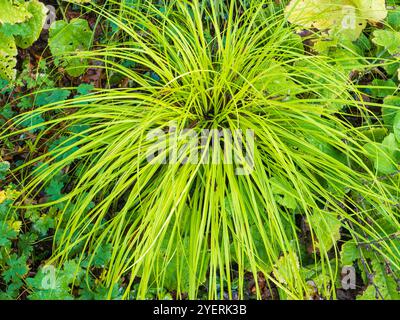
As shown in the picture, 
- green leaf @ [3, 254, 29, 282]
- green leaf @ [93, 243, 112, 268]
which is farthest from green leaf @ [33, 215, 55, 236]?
green leaf @ [93, 243, 112, 268]

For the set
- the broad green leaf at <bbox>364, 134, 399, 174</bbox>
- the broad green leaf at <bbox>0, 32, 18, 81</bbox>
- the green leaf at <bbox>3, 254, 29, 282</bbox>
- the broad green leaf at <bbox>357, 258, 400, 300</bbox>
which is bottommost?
the broad green leaf at <bbox>357, 258, 400, 300</bbox>

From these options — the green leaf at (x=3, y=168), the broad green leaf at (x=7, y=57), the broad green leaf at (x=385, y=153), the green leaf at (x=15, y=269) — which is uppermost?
the broad green leaf at (x=7, y=57)

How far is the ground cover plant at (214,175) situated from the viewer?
1494 mm

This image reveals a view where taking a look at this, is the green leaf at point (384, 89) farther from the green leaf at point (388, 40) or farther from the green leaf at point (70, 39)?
the green leaf at point (70, 39)

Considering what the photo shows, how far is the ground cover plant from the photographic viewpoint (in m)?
1.49

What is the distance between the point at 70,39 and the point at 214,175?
931mm

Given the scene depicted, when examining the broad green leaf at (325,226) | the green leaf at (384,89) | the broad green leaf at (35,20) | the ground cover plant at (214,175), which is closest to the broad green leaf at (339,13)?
the ground cover plant at (214,175)

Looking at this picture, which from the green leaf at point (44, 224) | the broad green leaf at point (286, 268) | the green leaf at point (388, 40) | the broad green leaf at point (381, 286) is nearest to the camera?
the broad green leaf at point (286, 268)

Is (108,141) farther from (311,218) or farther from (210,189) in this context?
(311,218)

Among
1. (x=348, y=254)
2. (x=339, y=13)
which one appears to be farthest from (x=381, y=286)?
(x=339, y=13)

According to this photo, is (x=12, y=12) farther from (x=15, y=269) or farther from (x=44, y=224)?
(x=15, y=269)

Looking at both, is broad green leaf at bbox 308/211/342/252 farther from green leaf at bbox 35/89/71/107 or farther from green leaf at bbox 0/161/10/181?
green leaf at bbox 0/161/10/181

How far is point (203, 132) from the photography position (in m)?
1.63
